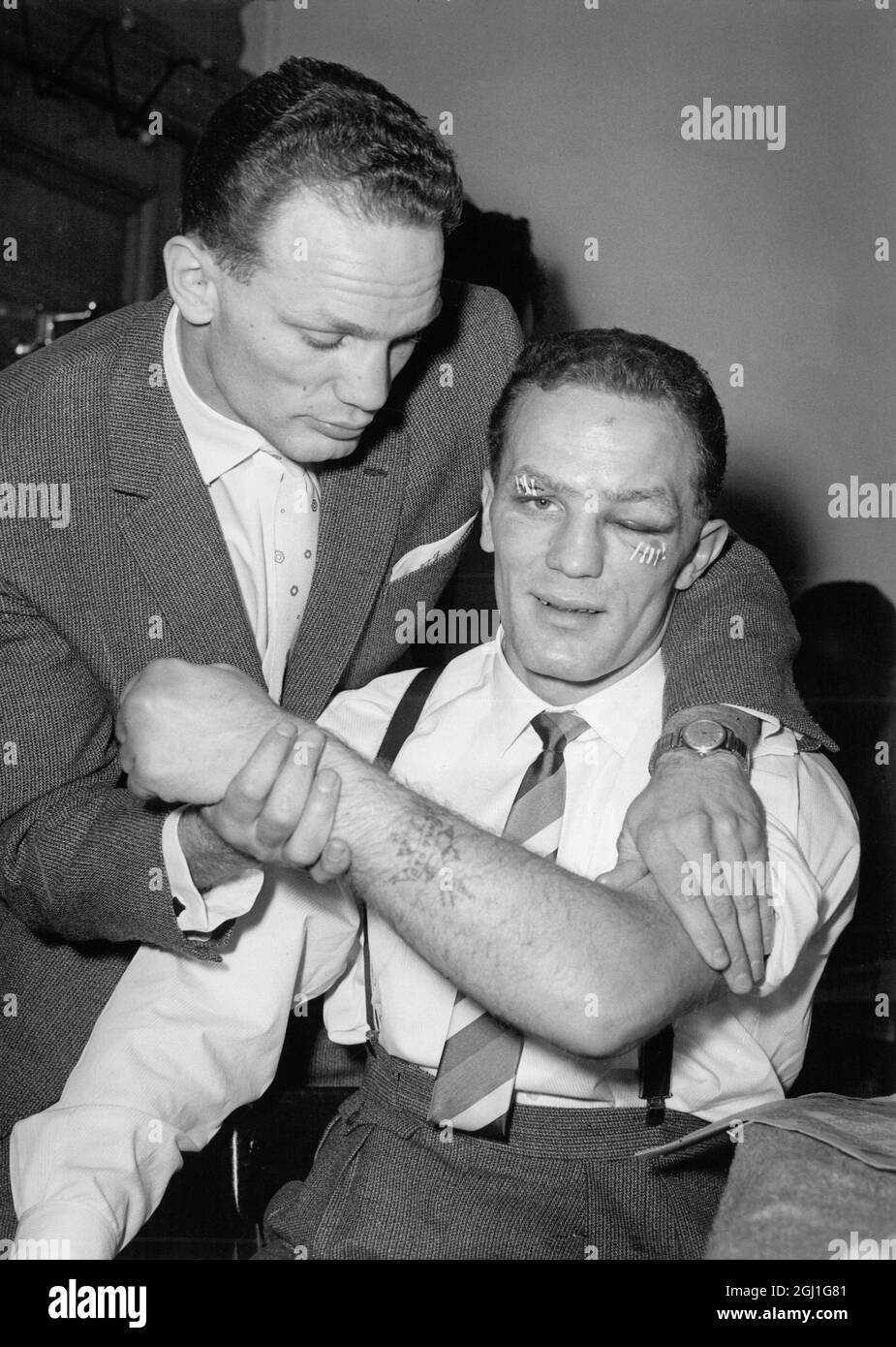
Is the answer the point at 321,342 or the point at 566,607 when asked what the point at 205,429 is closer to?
the point at 321,342

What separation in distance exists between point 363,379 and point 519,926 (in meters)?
0.74

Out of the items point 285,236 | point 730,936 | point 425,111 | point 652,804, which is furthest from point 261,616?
point 425,111

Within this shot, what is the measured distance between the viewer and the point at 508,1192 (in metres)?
1.64

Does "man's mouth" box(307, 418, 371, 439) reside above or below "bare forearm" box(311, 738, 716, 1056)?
above

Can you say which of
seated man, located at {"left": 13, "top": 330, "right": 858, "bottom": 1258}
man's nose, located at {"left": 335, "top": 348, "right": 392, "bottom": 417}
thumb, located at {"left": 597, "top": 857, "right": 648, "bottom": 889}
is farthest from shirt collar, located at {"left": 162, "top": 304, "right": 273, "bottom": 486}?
thumb, located at {"left": 597, "top": 857, "right": 648, "bottom": 889}

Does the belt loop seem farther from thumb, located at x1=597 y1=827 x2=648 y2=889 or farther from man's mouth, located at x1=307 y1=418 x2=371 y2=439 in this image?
man's mouth, located at x1=307 y1=418 x2=371 y2=439

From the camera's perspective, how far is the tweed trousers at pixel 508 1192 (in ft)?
5.25

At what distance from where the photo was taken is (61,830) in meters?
1.81

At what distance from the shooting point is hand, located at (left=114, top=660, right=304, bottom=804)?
61.4 inches

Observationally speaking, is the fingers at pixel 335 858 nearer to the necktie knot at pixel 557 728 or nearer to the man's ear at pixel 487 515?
the necktie knot at pixel 557 728

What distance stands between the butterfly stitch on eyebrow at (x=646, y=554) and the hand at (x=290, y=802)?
497 mm

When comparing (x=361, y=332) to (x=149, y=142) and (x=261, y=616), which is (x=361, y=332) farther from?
(x=149, y=142)

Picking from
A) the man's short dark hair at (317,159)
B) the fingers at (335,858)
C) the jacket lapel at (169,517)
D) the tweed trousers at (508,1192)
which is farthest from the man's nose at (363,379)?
the tweed trousers at (508,1192)

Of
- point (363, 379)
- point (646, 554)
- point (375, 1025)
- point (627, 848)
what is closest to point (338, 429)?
point (363, 379)
